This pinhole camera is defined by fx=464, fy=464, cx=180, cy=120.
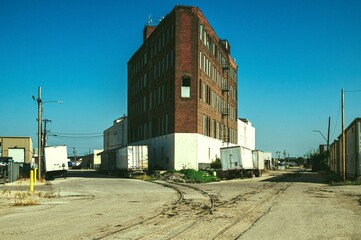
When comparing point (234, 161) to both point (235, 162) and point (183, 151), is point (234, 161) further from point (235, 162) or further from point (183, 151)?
point (183, 151)

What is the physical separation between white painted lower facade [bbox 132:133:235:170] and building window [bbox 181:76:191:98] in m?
4.46

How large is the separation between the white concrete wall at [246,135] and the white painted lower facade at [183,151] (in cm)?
2834

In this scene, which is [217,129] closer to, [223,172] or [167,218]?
[223,172]

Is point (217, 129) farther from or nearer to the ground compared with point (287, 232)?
farther from the ground

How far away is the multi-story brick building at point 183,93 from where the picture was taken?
52.1 m

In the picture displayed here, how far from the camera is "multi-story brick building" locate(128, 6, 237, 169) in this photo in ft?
171

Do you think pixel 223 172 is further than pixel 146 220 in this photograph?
Yes

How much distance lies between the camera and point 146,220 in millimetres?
13258

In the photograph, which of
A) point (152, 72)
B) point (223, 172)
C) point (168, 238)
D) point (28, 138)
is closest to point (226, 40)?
point (152, 72)

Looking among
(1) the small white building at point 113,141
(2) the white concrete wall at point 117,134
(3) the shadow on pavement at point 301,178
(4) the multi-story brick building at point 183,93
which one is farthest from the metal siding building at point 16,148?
(3) the shadow on pavement at point 301,178

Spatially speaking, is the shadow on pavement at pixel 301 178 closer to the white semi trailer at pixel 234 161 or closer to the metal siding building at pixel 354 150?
the metal siding building at pixel 354 150

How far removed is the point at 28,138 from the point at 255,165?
158 feet

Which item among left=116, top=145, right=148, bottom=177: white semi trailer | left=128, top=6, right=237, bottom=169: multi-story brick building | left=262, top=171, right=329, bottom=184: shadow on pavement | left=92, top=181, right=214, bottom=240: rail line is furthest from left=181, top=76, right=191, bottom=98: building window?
left=92, top=181, right=214, bottom=240: rail line

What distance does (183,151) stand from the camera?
5144 centimetres
